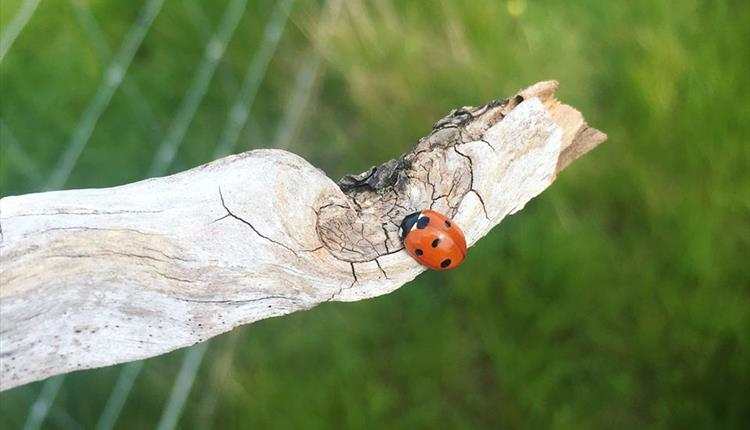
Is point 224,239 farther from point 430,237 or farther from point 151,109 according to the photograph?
point 151,109

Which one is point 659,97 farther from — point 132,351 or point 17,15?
point 17,15

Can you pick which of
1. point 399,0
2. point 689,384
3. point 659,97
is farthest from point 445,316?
point 399,0

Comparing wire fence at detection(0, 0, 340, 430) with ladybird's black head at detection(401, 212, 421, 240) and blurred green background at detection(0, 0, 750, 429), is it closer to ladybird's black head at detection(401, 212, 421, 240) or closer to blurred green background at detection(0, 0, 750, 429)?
blurred green background at detection(0, 0, 750, 429)

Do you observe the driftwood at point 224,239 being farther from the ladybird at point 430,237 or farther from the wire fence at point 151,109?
the wire fence at point 151,109

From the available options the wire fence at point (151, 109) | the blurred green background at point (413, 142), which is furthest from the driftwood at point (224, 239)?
the wire fence at point (151, 109)

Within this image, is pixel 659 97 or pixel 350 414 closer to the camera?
pixel 350 414

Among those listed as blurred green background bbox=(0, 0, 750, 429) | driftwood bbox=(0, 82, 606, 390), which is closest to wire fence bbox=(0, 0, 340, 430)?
blurred green background bbox=(0, 0, 750, 429)
